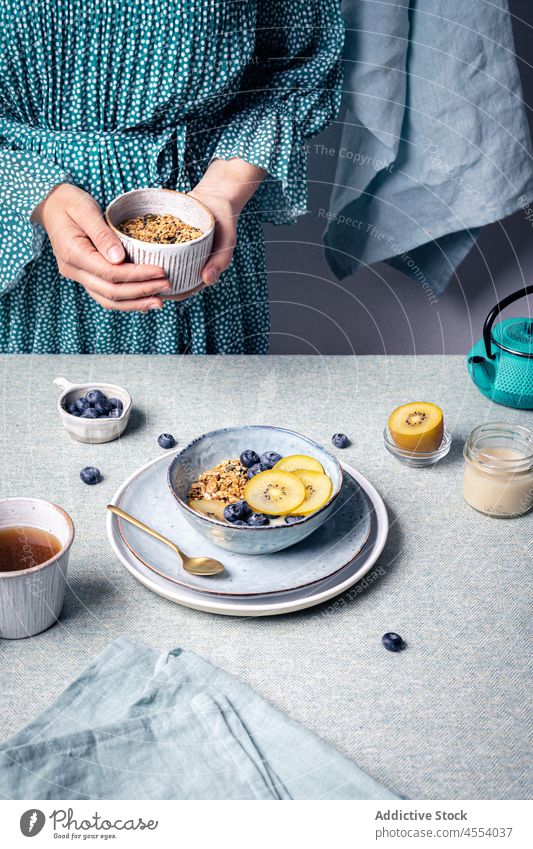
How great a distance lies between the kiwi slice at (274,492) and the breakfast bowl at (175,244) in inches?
10.6

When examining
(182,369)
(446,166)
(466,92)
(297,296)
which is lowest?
(297,296)

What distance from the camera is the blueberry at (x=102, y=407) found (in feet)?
2.97

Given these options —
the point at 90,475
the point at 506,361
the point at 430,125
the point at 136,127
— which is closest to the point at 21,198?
the point at 136,127

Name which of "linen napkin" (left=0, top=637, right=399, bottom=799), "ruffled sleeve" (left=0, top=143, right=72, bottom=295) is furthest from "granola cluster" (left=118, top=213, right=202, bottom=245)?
"linen napkin" (left=0, top=637, right=399, bottom=799)

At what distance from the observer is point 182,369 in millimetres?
1066

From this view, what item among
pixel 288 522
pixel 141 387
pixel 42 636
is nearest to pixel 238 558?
pixel 288 522

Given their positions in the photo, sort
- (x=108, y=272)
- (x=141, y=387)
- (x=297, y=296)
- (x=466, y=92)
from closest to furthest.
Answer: (x=108, y=272), (x=141, y=387), (x=466, y=92), (x=297, y=296)

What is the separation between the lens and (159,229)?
926 millimetres

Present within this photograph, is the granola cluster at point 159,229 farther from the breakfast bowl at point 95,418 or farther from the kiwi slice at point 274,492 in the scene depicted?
the kiwi slice at point 274,492

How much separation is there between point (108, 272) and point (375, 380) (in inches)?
14.7

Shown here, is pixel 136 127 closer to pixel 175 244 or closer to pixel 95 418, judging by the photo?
pixel 175 244

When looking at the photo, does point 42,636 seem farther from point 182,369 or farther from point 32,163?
point 32,163

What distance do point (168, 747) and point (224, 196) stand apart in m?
0.69

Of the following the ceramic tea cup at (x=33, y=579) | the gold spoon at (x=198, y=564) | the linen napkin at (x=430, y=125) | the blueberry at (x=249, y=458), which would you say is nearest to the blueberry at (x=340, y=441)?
the blueberry at (x=249, y=458)
